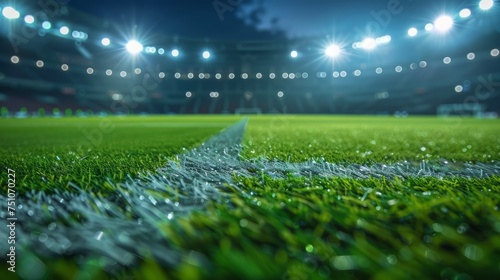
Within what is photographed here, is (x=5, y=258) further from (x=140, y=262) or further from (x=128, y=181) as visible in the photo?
(x=128, y=181)

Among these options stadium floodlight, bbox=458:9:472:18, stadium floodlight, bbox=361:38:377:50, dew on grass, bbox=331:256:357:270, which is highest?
stadium floodlight, bbox=458:9:472:18

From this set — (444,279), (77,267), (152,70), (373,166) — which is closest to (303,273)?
(444,279)

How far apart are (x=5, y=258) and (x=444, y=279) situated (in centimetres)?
88

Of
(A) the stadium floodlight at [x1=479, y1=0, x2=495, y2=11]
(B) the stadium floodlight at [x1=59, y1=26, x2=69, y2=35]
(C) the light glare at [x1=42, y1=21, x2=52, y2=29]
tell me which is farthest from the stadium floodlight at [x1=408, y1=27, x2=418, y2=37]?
(C) the light glare at [x1=42, y1=21, x2=52, y2=29]

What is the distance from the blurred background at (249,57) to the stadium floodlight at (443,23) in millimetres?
188

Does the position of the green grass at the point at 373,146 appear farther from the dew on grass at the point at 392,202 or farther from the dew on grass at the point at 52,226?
the dew on grass at the point at 52,226

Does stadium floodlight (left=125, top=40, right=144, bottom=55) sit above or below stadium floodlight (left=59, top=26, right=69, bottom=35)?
above

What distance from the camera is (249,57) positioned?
4631cm

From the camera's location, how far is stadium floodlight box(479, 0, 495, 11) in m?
25.1

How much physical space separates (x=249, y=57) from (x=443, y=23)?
27.9 m

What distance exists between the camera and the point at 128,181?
3.81ft

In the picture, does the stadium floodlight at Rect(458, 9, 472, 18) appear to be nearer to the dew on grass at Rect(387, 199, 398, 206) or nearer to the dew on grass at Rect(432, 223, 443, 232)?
the dew on grass at Rect(387, 199, 398, 206)

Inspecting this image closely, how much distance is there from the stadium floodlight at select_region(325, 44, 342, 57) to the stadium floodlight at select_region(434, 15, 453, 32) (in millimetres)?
13415

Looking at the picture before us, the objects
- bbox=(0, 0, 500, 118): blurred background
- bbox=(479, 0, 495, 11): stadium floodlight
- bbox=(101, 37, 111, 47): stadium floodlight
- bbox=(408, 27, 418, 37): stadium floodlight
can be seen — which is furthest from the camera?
bbox=(101, 37, 111, 47): stadium floodlight
